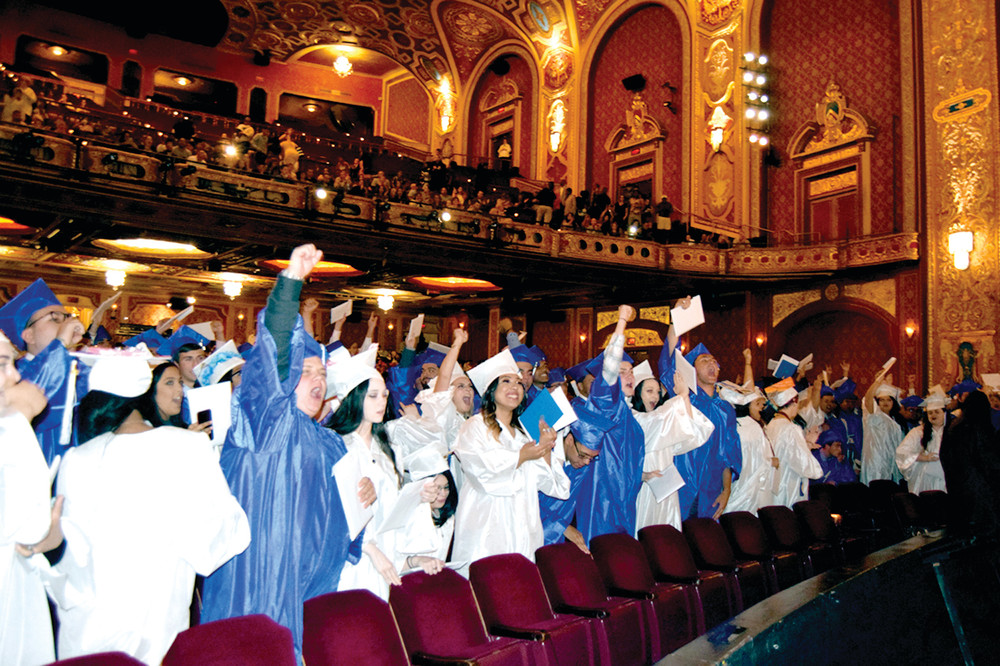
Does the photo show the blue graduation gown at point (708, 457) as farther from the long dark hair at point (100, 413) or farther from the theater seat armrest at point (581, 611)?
the long dark hair at point (100, 413)

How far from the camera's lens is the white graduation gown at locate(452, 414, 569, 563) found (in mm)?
3898

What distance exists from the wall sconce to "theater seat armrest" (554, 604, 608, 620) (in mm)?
12046

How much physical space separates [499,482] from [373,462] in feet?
2.83

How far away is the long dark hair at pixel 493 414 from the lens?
4.01m

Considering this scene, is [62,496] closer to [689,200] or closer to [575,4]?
[689,200]

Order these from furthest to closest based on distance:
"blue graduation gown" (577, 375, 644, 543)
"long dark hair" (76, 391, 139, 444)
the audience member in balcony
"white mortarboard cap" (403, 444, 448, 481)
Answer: the audience member in balcony, "blue graduation gown" (577, 375, 644, 543), "white mortarboard cap" (403, 444, 448, 481), "long dark hair" (76, 391, 139, 444)

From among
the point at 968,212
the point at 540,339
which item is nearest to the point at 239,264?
the point at 540,339

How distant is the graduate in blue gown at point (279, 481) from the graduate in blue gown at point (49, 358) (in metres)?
0.75

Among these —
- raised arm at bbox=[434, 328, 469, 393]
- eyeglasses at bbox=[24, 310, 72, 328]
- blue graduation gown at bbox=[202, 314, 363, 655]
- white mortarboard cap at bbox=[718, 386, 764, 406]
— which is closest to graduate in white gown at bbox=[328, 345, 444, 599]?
blue graduation gown at bbox=[202, 314, 363, 655]

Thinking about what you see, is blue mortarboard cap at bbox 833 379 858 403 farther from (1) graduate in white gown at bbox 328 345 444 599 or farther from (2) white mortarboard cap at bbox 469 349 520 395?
(1) graduate in white gown at bbox 328 345 444 599

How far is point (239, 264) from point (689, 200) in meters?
10.6

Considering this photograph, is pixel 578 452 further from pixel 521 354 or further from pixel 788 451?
pixel 788 451

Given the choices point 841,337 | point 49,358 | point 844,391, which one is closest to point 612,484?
point 49,358

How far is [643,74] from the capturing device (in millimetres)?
19609
